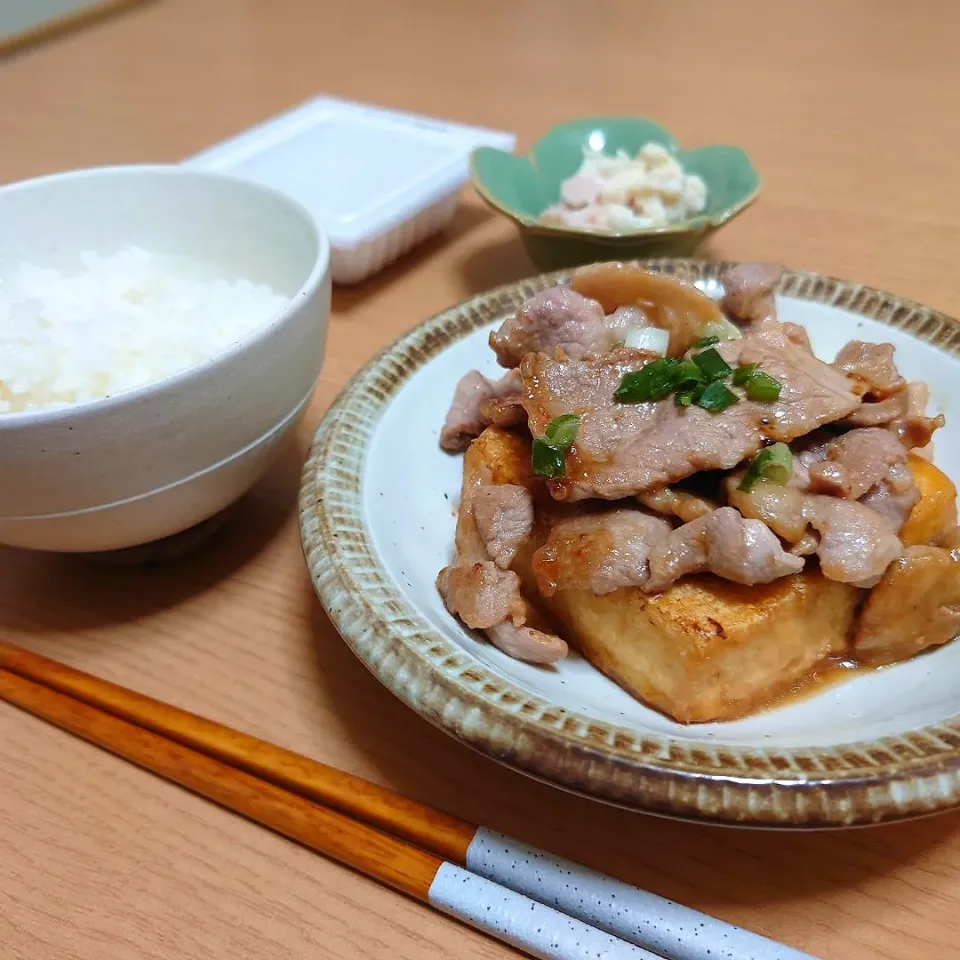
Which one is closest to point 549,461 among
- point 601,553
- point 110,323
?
point 601,553

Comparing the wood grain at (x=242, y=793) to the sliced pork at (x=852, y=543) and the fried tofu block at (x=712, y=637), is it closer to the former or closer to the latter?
the fried tofu block at (x=712, y=637)

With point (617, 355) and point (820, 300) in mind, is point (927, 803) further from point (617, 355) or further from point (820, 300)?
point (820, 300)

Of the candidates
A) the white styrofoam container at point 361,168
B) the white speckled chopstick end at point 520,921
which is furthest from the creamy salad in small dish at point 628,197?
the white speckled chopstick end at point 520,921

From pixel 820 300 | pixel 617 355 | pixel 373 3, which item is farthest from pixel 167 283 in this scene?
pixel 373 3

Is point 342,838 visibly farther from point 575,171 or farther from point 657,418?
point 575,171

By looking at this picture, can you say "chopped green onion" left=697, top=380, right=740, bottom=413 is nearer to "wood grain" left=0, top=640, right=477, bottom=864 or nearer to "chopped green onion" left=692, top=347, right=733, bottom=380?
"chopped green onion" left=692, top=347, right=733, bottom=380

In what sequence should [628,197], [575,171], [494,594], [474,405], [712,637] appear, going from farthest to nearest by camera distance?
[575,171]
[628,197]
[474,405]
[494,594]
[712,637]
